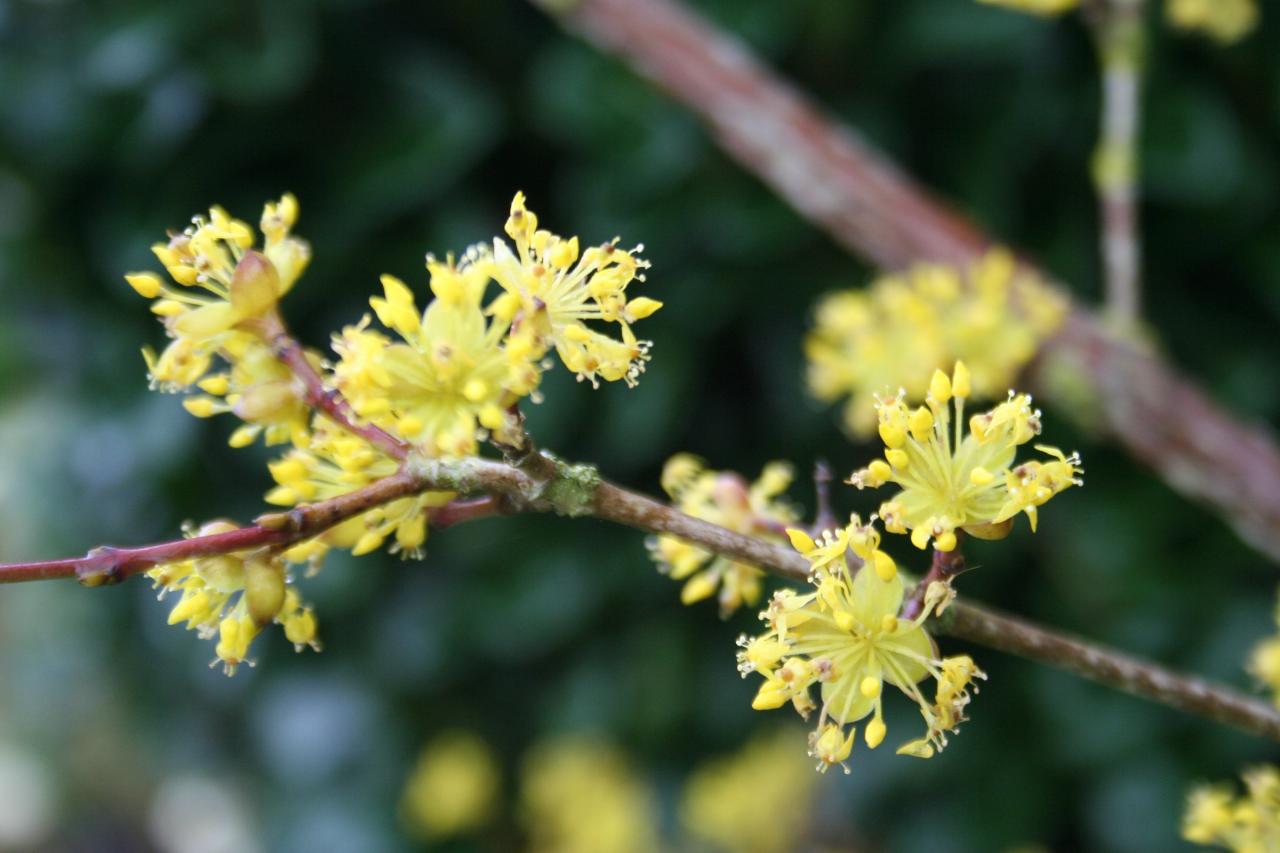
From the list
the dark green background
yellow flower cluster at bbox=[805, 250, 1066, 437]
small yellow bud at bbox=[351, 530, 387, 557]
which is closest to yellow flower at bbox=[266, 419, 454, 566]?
small yellow bud at bbox=[351, 530, 387, 557]

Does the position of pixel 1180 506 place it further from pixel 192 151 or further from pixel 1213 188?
pixel 192 151

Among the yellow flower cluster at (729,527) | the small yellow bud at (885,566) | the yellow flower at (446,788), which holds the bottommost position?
the yellow flower at (446,788)

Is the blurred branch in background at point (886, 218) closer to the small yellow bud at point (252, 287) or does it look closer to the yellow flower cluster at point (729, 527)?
the yellow flower cluster at point (729, 527)

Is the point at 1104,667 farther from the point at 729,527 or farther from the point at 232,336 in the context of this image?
the point at 232,336

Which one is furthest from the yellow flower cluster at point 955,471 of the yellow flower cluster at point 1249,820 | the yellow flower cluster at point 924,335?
the yellow flower cluster at point 924,335

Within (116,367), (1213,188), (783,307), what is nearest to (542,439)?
(783,307)

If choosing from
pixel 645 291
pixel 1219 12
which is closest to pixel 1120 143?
pixel 1219 12

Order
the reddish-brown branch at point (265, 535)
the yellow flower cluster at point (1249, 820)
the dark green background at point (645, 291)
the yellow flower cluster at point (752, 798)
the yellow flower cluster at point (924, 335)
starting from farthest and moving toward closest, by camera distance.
A: the yellow flower cluster at point (752, 798), the dark green background at point (645, 291), the yellow flower cluster at point (924, 335), the yellow flower cluster at point (1249, 820), the reddish-brown branch at point (265, 535)
